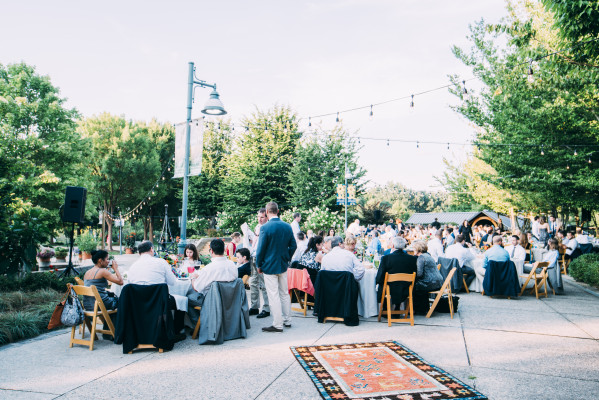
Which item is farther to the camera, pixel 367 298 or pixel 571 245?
pixel 571 245

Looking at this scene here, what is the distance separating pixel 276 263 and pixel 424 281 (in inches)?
99.1

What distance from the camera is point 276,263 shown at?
19.2ft

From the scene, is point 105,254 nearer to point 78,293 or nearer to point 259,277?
point 78,293

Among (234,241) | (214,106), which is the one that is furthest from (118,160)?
(234,241)

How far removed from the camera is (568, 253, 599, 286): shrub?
10000 millimetres

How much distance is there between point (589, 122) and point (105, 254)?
14.1 m

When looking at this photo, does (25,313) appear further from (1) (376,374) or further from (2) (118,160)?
(2) (118,160)

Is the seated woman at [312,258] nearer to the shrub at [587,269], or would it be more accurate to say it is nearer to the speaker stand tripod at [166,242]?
the shrub at [587,269]

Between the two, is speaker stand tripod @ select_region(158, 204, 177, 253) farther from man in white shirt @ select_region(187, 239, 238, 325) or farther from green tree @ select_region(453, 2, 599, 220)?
green tree @ select_region(453, 2, 599, 220)

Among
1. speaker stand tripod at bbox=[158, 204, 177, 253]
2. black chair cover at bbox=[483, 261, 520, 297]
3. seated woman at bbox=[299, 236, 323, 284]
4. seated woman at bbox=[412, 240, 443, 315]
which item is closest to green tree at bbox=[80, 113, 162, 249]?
speaker stand tripod at bbox=[158, 204, 177, 253]

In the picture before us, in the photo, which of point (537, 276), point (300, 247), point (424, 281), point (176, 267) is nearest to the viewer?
point (424, 281)

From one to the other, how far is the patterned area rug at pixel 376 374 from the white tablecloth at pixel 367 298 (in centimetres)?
152

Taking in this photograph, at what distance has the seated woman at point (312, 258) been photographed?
717 cm

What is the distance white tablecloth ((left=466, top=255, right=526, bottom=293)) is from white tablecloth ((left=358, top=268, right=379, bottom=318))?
3718 mm
